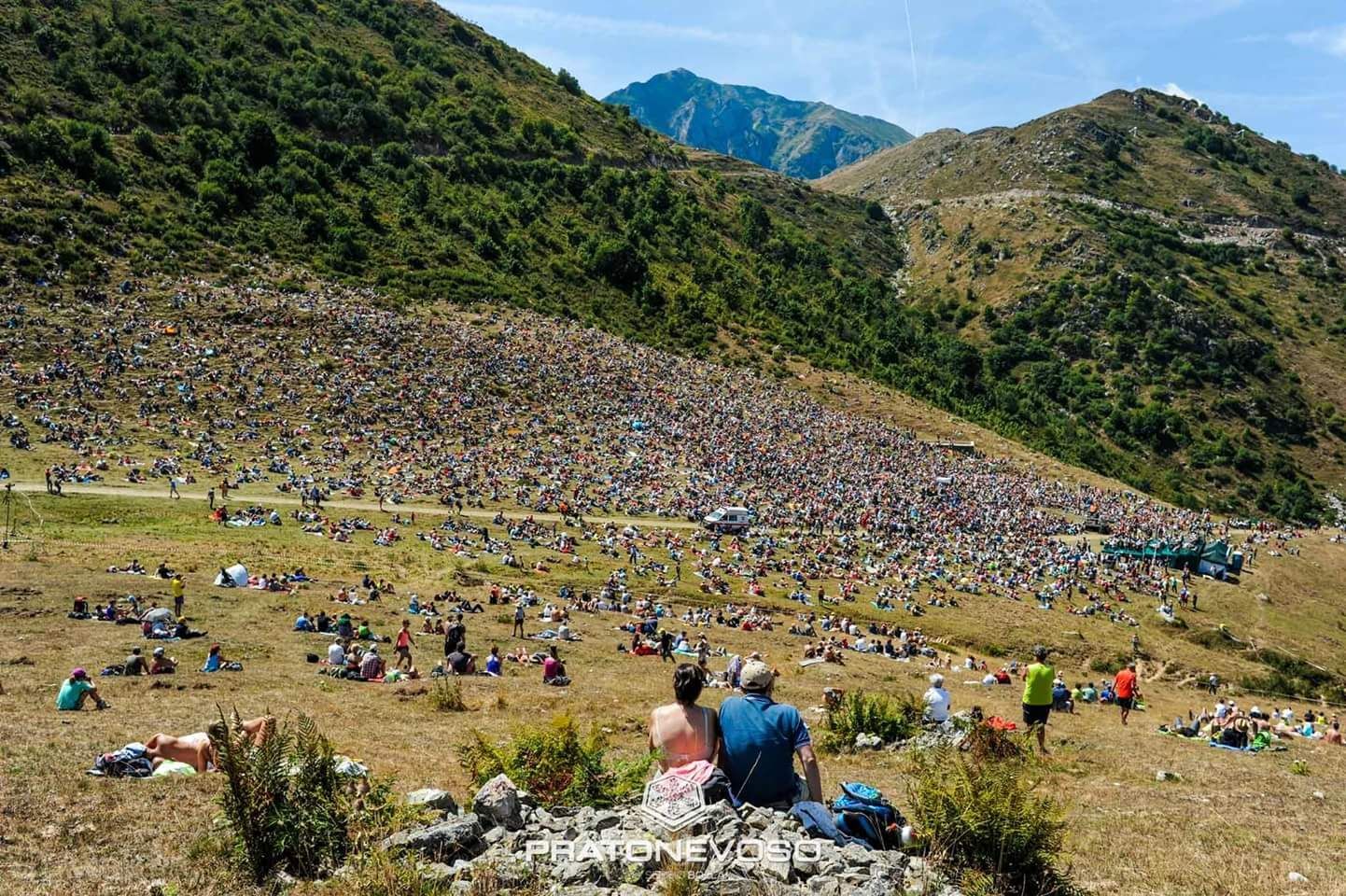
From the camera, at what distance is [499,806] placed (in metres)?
7.15

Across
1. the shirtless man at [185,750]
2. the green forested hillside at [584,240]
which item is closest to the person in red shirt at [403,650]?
the shirtless man at [185,750]

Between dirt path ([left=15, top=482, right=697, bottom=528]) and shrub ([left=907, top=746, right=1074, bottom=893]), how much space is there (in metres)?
33.5

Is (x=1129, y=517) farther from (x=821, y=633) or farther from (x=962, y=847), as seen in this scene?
(x=962, y=847)

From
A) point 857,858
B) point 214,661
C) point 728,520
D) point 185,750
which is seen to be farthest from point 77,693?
point 728,520

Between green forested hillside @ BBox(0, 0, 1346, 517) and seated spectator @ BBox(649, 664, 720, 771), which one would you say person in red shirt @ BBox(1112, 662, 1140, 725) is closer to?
seated spectator @ BBox(649, 664, 720, 771)

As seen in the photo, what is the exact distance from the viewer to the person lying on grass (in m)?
12.2

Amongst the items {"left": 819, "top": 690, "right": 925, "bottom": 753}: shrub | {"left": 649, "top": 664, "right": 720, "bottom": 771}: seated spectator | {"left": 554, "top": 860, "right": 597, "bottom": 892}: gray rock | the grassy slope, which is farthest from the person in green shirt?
the grassy slope

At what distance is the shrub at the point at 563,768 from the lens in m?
7.82

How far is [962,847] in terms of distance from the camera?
6656mm

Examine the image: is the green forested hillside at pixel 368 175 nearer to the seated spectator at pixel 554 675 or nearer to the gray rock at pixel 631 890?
the seated spectator at pixel 554 675

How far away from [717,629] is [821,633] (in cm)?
430

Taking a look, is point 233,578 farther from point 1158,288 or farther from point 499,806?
point 1158,288

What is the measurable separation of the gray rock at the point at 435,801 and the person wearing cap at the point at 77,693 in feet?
26.9

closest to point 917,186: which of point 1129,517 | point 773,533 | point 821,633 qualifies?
point 1129,517
